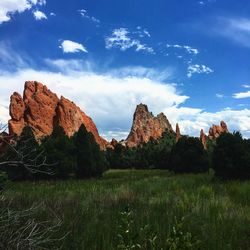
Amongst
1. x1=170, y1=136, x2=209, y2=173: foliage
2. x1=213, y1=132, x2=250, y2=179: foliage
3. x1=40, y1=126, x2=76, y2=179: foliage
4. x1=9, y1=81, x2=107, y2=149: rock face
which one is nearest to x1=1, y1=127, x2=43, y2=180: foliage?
x1=213, y1=132, x2=250, y2=179: foliage

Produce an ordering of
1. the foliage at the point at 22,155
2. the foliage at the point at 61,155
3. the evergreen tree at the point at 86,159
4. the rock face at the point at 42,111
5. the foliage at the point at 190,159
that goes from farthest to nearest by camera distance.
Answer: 1. the rock face at the point at 42,111
2. the evergreen tree at the point at 86,159
3. the foliage at the point at 190,159
4. the foliage at the point at 61,155
5. the foliage at the point at 22,155

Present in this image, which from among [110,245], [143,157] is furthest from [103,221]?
[143,157]

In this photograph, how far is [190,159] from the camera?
54.1m

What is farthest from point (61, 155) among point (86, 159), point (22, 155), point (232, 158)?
point (22, 155)

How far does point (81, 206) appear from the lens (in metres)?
15.0

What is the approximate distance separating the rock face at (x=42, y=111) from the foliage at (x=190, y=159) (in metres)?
118

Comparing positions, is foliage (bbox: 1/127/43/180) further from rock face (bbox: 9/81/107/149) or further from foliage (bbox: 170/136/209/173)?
rock face (bbox: 9/81/107/149)

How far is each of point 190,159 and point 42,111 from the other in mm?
128699

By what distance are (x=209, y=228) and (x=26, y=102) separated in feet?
565

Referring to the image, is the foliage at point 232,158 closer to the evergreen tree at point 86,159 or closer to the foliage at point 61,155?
the foliage at point 61,155

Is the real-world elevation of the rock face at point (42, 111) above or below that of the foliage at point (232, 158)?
above

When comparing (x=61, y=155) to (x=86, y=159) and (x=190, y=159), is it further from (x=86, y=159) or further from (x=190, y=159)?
(x=190, y=159)

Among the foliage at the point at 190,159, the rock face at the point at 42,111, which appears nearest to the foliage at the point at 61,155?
the foliage at the point at 190,159

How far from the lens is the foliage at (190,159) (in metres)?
53.5
